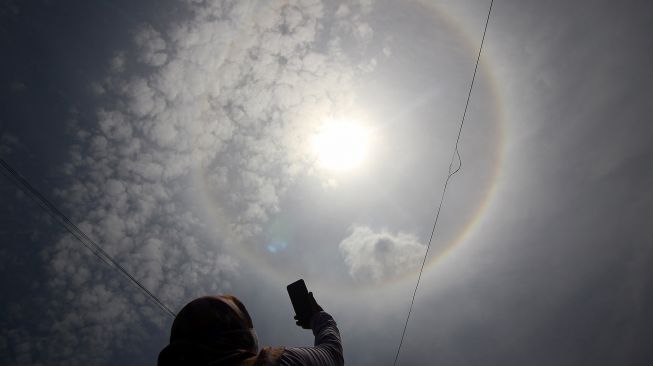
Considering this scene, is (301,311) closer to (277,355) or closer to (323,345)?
(323,345)

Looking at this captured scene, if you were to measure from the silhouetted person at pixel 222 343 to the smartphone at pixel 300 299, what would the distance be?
1.99 feet

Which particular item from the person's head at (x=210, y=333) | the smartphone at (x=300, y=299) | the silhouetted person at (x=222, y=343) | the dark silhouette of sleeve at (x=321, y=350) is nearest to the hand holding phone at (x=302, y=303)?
the smartphone at (x=300, y=299)

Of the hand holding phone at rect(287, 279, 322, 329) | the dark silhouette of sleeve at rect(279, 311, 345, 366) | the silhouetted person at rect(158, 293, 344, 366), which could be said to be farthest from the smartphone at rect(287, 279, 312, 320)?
the silhouetted person at rect(158, 293, 344, 366)

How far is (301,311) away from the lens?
2.59 metres

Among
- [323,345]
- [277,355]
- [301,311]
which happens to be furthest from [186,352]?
[301,311]

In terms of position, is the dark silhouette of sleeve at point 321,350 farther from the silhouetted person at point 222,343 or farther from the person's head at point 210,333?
the person's head at point 210,333

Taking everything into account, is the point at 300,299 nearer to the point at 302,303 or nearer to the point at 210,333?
the point at 302,303

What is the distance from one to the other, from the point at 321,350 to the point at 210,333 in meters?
0.66

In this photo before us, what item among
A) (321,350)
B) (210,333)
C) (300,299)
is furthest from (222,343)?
(300,299)

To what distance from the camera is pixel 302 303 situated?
258 cm

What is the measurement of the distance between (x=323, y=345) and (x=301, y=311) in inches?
23.5

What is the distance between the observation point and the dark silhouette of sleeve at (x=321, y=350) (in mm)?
1665

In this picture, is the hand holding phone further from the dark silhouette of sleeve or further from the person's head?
the person's head

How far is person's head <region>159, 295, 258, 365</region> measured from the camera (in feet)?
5.24
